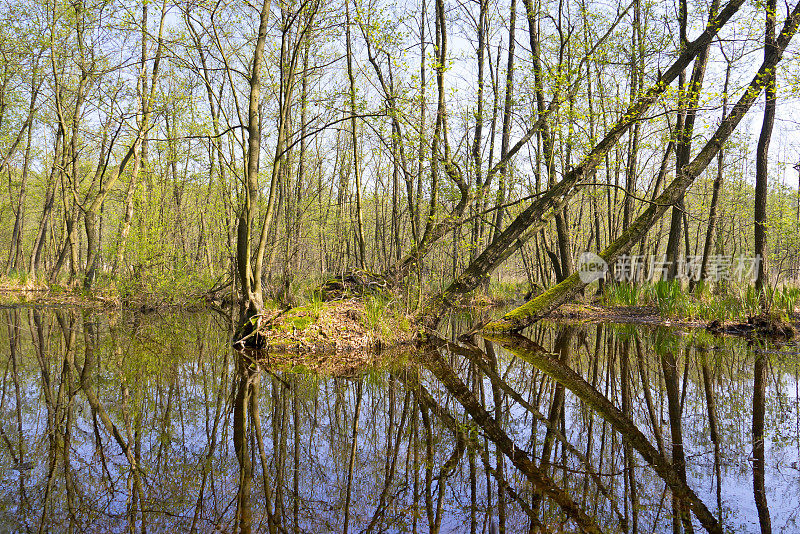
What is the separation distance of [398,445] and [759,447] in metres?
2.40

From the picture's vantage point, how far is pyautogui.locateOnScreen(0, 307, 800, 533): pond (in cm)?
231

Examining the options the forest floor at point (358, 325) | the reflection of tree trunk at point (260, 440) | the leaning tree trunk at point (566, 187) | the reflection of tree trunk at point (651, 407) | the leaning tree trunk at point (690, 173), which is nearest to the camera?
the reflection of tree trunk at point (260, 440)

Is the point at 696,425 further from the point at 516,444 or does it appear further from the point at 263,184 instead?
the point at 263,184

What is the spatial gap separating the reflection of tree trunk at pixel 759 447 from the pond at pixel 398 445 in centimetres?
2

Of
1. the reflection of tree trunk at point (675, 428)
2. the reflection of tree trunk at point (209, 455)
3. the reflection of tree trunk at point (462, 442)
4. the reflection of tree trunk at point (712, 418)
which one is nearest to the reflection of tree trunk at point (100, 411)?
the reflection of tree trunk at point (209, 455)

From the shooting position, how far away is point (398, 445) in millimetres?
3352

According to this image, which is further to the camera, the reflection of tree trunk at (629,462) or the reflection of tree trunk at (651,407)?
the reflection of tree trunk at (651,407)

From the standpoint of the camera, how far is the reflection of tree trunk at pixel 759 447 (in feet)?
7.62

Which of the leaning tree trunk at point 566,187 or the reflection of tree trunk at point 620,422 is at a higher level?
the leaning tree trunk at point 566,187

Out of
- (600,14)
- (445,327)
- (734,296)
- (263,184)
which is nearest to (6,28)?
(263,184)

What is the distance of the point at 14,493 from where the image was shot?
2424 millimetres

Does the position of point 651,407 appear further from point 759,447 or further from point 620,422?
point 759,447

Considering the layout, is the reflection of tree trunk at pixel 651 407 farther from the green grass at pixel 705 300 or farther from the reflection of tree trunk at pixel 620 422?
the green grass at pixel 705 300

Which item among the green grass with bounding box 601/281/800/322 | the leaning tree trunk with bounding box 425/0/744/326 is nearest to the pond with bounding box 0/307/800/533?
the leaning tree trunk with bounding box 425/0/744/326
